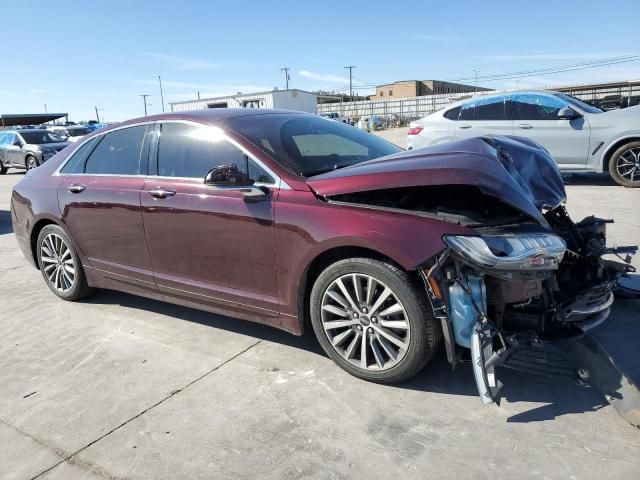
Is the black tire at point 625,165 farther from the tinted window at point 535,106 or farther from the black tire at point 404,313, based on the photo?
the black tire at point 404,313

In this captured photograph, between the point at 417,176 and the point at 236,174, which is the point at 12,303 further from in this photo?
the point at 417,176

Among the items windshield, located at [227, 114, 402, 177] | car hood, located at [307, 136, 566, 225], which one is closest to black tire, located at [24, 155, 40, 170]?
windshield, located at [227, 114, 402, 177]

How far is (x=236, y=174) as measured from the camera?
10.6 ft

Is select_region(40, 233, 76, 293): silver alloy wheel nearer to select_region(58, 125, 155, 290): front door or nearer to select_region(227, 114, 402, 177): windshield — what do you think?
select_region(58, 125, 155, 290): front door

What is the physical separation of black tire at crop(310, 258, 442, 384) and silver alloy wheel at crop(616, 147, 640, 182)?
7.48 m

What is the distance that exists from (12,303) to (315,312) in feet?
11.1

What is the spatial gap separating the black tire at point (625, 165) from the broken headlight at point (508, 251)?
7.09 m

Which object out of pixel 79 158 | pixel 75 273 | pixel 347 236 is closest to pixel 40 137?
pixel 79 158

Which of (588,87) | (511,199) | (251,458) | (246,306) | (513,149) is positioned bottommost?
(251,458)

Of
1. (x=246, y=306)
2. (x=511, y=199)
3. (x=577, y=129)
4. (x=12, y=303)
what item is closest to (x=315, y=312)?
(x=246, y=306)

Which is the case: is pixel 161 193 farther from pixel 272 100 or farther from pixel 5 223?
pixel 272 100

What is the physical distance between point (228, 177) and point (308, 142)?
75cm

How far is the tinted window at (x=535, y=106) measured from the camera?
29.1 ft

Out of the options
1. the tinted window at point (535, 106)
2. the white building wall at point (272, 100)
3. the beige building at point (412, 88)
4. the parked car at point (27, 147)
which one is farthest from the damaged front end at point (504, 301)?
the beige building at point (412, 88)
